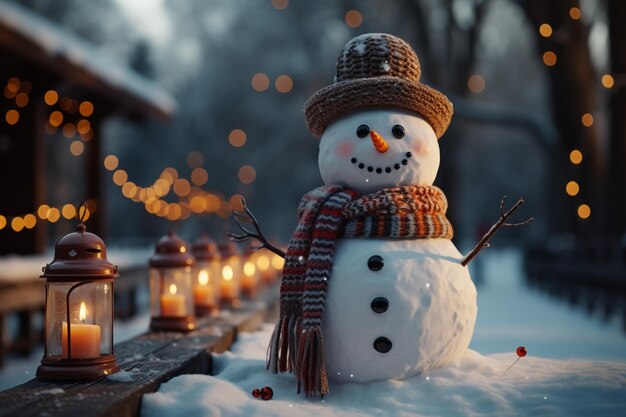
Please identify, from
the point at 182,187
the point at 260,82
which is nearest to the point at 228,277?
the point at 260,82

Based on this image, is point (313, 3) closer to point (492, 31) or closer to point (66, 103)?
point (492, 31)

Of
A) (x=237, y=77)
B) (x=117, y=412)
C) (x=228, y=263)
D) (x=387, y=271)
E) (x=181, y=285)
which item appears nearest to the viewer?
(x=117, y=412)

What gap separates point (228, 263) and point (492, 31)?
788 inches

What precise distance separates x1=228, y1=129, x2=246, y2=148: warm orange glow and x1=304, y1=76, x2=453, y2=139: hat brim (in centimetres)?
2713

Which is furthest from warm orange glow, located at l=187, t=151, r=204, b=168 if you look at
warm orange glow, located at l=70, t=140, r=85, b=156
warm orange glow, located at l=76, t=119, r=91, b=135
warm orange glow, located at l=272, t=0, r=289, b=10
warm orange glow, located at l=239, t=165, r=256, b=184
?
warm orange glow, located at l=76, t=119, r=91, b=135

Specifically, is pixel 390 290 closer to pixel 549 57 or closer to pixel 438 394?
pixel 438 394

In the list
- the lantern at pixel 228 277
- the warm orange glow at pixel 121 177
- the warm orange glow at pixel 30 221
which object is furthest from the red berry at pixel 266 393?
the warm orange glow at pixel 121 177

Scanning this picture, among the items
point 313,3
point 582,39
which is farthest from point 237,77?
point 582,39

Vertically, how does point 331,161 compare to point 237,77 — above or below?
below

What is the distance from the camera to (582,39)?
1652 cm

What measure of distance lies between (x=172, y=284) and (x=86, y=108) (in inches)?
306

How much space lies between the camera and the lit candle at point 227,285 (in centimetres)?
775

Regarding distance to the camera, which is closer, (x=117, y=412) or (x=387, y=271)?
(x=117, y=412)

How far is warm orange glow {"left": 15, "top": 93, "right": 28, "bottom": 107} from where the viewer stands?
35.0 ft
